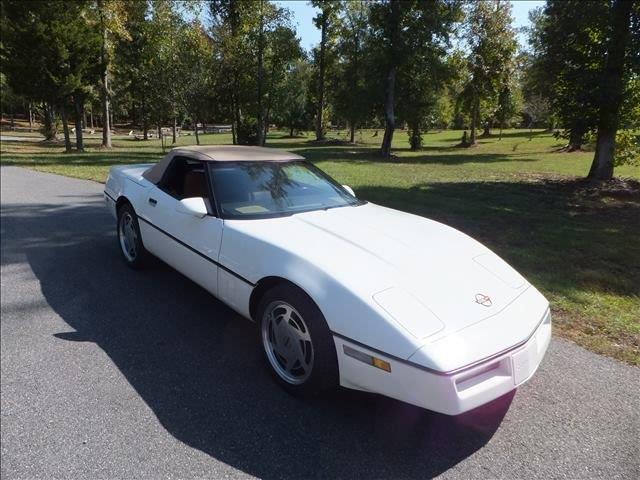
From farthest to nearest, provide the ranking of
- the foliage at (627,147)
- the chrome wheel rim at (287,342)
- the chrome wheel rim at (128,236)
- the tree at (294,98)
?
1. the tree at (294,98)
2. the foliage at (627,147)
3. the chrome wheel rim at (128,236)
4. the chrome wheel rim at (287,342)

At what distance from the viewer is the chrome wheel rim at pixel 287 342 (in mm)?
2616

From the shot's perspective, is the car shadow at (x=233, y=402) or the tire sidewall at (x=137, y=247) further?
the tire sidewall at (x=137, y=247)

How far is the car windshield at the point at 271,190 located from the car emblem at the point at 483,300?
1527 millimetres

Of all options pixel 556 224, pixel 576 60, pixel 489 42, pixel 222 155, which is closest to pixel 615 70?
pixel 576 60

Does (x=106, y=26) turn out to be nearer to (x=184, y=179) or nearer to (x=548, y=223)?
(x=184, y=179)

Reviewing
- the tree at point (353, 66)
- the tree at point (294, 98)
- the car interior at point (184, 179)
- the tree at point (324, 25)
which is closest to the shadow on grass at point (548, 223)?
the car interior at point (184, 179)

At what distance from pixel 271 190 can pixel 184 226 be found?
750mm

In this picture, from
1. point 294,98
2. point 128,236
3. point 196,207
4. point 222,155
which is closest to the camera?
point 196,207

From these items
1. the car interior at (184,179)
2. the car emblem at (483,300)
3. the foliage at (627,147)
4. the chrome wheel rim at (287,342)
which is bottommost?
the chrome wheel rim at (287,342)

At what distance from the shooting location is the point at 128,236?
16.1ft

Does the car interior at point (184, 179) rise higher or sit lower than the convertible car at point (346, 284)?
higher

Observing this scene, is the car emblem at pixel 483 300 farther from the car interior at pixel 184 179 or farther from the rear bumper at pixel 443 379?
Answer: the car interior at pixel 184 179

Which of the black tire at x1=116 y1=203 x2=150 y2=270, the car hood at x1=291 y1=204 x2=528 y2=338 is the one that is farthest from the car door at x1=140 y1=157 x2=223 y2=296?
the car hood at x1=291 y1=204 x2=528 y2=338

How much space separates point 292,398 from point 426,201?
735 cm
